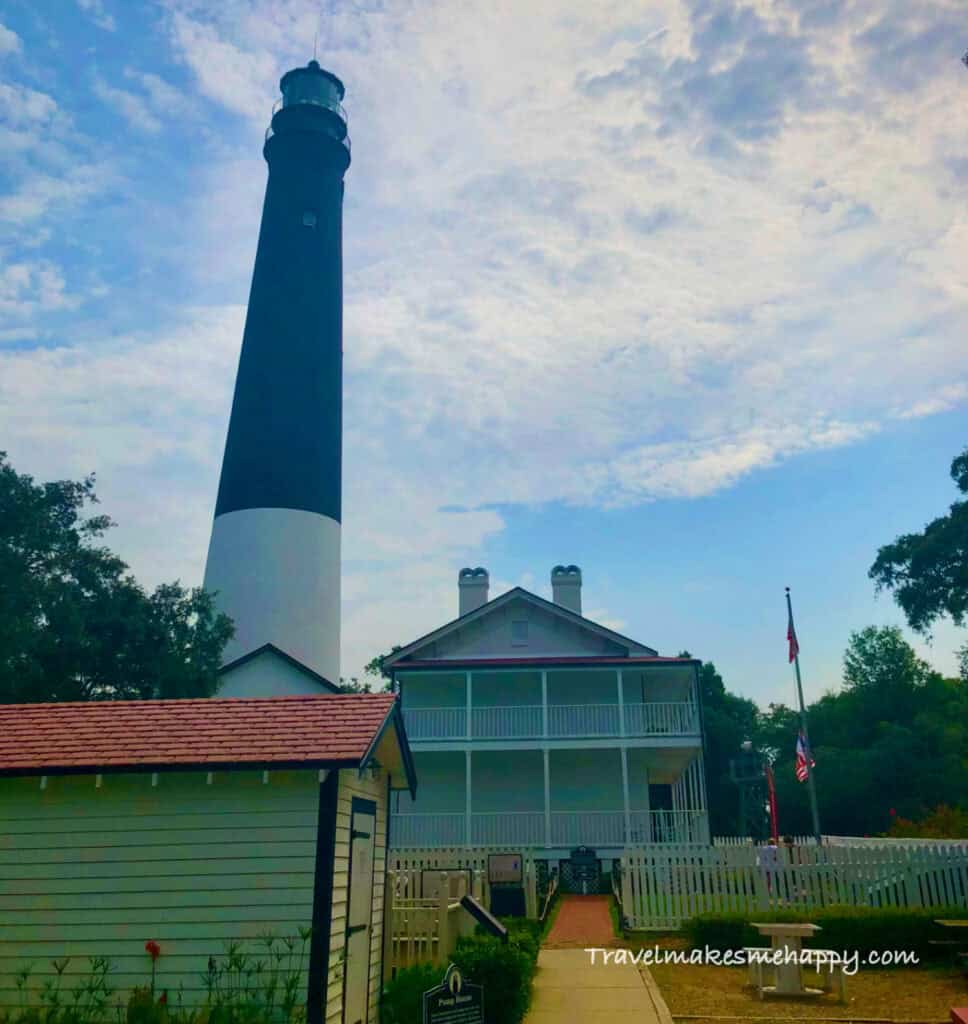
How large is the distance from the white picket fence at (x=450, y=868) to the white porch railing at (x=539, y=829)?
4.61m

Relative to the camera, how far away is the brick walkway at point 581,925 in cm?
1302

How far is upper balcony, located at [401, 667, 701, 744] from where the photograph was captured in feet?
79.5

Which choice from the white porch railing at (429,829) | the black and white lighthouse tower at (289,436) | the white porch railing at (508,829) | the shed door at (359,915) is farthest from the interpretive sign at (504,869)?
the black and white lighthouse tower at (289,436)

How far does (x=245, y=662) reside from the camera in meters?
22.7

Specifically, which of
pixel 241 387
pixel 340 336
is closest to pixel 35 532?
pixel 241 387

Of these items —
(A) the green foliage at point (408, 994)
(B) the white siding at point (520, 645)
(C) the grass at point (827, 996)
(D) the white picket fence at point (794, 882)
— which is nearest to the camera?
(A) the green foliage at point (408, 994)

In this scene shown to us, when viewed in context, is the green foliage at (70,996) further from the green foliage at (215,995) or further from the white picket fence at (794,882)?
the white picket fence at (794,882)

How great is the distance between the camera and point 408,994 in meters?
8.37

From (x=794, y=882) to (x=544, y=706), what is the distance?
11.0 meters

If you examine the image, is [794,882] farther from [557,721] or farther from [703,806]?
[557,721]

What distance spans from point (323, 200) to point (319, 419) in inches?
302

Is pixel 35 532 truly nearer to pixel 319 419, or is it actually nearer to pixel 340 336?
pixel 319 419

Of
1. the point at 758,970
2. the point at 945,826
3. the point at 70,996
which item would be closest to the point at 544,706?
the point at 945,826

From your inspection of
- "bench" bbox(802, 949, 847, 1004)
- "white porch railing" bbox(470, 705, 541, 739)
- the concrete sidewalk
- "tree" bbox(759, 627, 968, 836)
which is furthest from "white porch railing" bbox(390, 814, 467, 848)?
Answer: "tree" bbox(759, 627, 968, 836)
